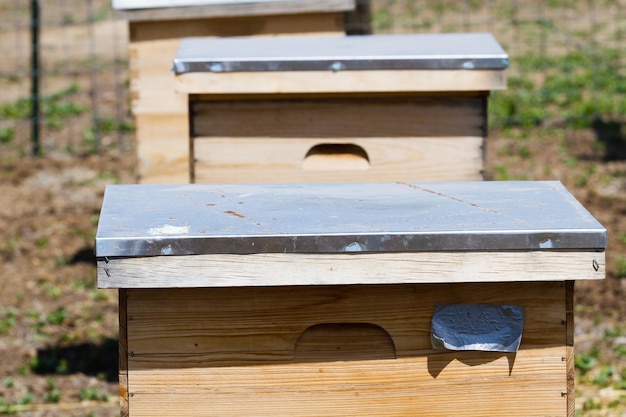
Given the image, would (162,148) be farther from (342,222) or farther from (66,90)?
(66,90)

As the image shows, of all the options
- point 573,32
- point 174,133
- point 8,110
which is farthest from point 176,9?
point 573,32

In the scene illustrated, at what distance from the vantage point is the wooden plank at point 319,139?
3.63 m

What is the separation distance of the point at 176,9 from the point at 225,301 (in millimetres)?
2947

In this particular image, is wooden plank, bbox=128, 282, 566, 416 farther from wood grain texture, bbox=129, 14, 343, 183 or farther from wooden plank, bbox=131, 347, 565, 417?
wood grain texture, bbox=129, 14, 343, 183

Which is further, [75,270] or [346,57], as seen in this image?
[75,270]

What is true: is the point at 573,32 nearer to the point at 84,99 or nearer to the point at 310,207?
the point at 84,99

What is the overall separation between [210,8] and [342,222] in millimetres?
3004

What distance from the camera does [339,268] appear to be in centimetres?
212

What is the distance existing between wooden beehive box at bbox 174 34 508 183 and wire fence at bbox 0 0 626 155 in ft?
21.1

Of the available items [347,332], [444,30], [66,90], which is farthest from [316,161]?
[444,30]

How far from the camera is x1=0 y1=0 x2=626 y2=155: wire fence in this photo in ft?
33.5

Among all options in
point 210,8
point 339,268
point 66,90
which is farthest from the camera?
point 66,90

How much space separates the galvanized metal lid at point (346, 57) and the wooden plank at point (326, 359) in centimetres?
138

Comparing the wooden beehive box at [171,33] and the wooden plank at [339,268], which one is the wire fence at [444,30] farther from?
the wooden plank at [339,268]
